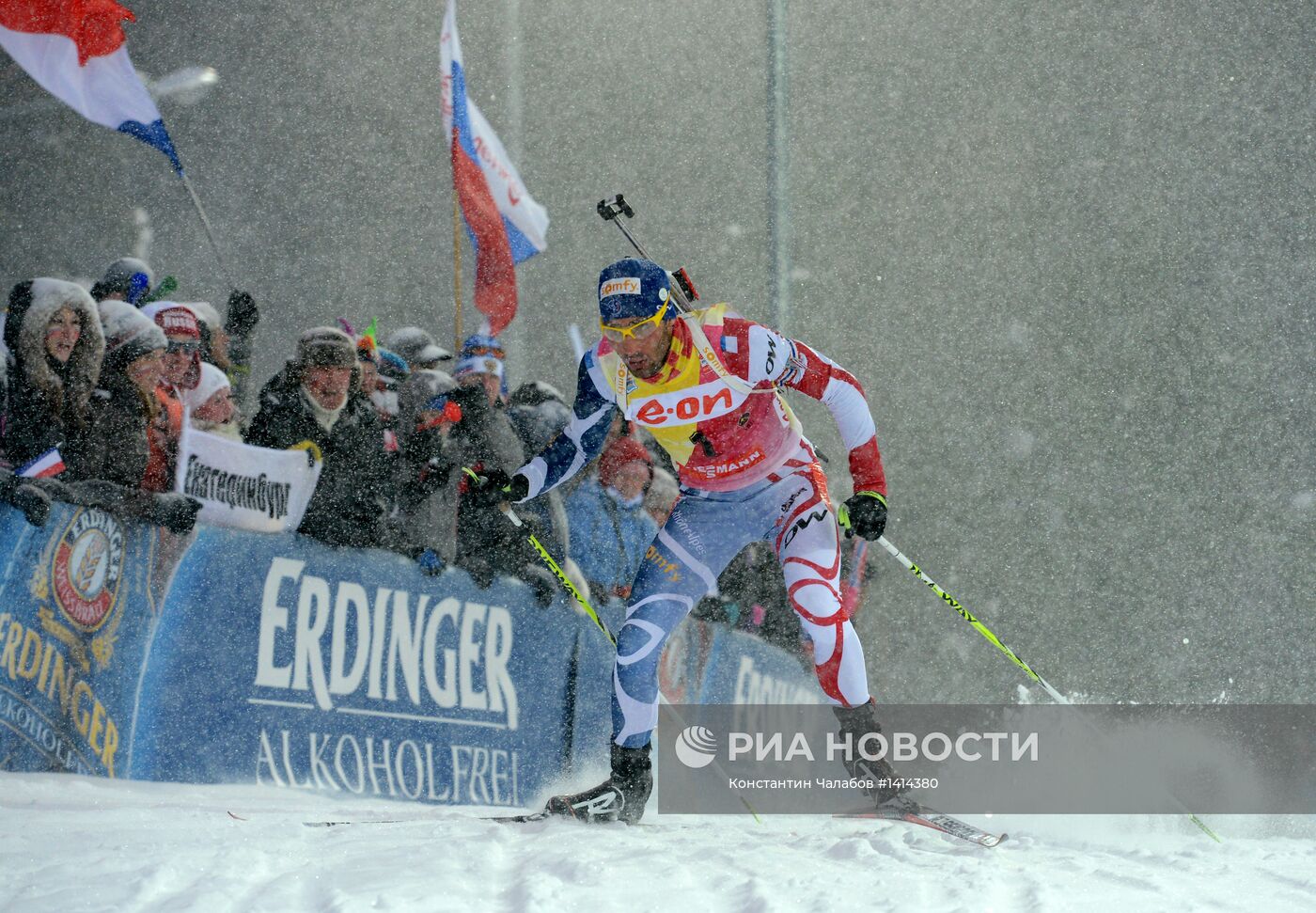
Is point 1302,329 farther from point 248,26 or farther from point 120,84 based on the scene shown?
point 120,84

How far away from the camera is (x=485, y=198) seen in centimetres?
812

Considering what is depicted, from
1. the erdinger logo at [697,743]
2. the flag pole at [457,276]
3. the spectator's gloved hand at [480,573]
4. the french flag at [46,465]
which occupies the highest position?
the flag pole at [457,276]

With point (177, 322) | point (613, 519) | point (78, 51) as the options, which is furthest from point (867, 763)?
point (78, 51)

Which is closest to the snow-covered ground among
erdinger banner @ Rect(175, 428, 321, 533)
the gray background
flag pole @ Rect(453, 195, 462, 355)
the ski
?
the ski

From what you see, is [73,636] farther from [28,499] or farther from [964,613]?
[964,613]

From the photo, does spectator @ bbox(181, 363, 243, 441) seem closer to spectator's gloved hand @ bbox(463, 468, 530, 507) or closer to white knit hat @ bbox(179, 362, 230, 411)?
white knit hat @ bbox(179, 362, 230, 411)

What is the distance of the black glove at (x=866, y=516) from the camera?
444cm

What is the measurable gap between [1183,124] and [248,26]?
11667 mm

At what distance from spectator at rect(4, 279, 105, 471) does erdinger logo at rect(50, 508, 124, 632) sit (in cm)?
29

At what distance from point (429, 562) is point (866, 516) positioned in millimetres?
2323

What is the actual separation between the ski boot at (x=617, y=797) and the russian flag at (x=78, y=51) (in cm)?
465

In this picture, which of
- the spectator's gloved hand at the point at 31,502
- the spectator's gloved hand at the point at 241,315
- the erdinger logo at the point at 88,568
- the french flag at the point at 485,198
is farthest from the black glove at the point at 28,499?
the french flag at the point at 485,198

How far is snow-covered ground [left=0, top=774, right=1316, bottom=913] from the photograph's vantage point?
9.56 ft

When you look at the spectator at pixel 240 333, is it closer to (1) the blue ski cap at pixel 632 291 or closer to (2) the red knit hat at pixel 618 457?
(2) the red knit hat at pixel 618 457
